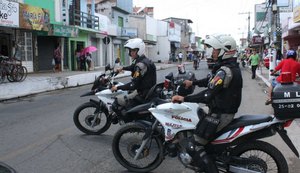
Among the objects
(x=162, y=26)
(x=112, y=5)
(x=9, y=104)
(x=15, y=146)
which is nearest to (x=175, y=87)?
(x=15, y=146)

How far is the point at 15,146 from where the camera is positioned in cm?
714

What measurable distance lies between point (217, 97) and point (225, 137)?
0.46 m

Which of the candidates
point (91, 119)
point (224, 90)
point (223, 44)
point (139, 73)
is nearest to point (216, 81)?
point (224, 90)

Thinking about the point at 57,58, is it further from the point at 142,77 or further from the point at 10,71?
the point at 142,77

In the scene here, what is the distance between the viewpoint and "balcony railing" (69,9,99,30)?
30.9 metres

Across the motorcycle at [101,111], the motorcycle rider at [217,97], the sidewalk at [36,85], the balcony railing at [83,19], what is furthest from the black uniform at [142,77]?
the balcony railing at [83,19]

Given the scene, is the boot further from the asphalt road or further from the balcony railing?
the balcony railing

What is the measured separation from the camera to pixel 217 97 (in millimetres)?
4777

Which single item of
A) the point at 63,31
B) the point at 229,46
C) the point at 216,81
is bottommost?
the point at 216,81

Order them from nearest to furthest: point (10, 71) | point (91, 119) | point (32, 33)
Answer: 1. point (91, 119)
2. point (10, 71)
3. point (32, 33)

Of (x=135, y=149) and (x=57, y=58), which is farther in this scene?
(x=57, y=58)

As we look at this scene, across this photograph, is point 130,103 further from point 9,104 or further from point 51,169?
point 9,104

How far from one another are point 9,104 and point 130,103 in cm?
775

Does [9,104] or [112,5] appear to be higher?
[112,5]
